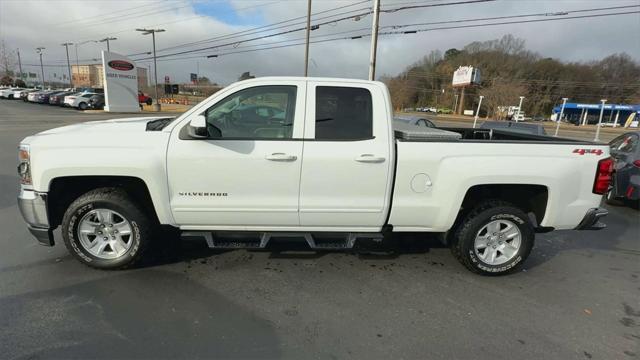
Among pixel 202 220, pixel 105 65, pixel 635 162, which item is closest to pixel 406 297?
pixel 202 220

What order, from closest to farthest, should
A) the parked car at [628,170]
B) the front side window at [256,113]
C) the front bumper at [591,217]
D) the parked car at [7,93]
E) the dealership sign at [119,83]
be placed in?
1. the front side window at [256,113]
2. the front bumper at [591,217]
3. the parked car at [628,170]
4. the dealership sign at [119,83]
5. the parked car at [7,93]

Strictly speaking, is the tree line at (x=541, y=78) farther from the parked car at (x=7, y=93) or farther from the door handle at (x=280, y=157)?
the door handle at (x=280, y=157)

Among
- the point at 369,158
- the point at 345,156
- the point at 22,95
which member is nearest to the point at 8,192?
the point at 345,156

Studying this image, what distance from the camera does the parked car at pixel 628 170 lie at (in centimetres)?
630

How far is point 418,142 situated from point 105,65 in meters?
33.9

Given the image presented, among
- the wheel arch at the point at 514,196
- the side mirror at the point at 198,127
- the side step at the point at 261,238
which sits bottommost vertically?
the side step at the point at 261,238

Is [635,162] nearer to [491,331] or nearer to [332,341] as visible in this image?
[491,331]

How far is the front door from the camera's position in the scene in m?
3.46

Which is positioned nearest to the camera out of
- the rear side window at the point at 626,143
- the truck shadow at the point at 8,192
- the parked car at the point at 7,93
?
the truck shadow at the point at 8,192

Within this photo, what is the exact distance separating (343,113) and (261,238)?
145 centimetres

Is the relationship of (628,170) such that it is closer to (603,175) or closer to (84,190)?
(603,175)

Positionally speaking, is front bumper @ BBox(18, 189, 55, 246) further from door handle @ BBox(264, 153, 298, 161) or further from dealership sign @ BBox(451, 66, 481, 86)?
dealership sign @ BBox(451, 66, 481, 86)

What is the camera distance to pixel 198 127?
129 inches

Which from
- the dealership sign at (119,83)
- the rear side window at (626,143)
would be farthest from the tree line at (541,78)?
the rear side window at (626,143)
